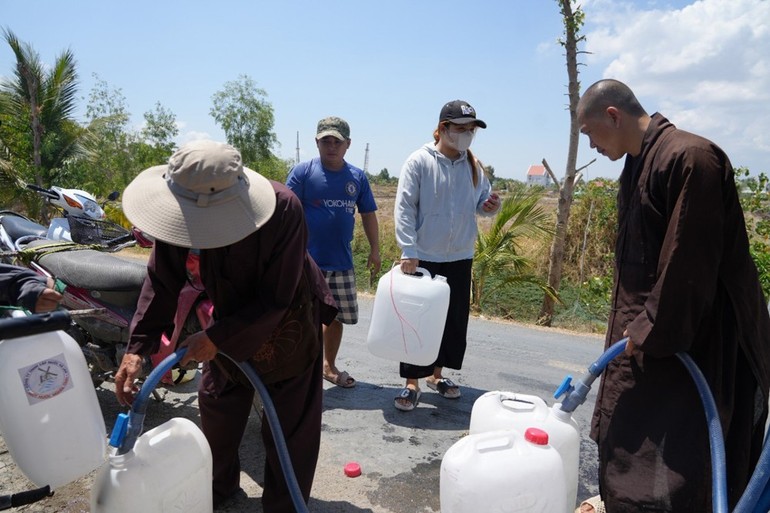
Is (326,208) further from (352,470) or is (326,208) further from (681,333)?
(681,333)

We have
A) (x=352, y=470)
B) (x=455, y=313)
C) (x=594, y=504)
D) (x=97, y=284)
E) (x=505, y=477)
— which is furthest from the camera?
(x=455, y=313)

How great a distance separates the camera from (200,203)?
1845mm

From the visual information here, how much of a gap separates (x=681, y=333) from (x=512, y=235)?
18.6 feet

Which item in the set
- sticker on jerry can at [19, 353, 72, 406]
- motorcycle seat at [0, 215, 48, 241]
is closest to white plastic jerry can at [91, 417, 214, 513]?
sticker on jerry can at [19, 353, 72, 406]

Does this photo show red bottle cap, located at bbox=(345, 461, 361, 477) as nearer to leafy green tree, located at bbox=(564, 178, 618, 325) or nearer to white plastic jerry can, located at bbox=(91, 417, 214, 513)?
white plastic jerry can, located at bbox=(91, 417, 214, 513)

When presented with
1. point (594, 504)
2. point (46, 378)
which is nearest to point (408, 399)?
point (594, 504)

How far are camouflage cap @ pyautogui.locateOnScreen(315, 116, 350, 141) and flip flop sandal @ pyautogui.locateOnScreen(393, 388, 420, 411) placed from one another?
5.96 ft

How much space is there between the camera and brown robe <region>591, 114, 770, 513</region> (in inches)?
74.4

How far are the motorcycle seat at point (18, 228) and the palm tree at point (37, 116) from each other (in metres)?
10.9

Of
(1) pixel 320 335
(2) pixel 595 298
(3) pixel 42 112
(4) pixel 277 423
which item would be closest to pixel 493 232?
(2) pixel 595 298

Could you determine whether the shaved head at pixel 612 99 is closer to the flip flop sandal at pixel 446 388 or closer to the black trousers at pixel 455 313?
the black trousers at pixel 455 313

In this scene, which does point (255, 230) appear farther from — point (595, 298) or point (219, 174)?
point (595, 298)

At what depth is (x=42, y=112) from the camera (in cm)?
1348

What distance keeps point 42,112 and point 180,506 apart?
14.6 m
